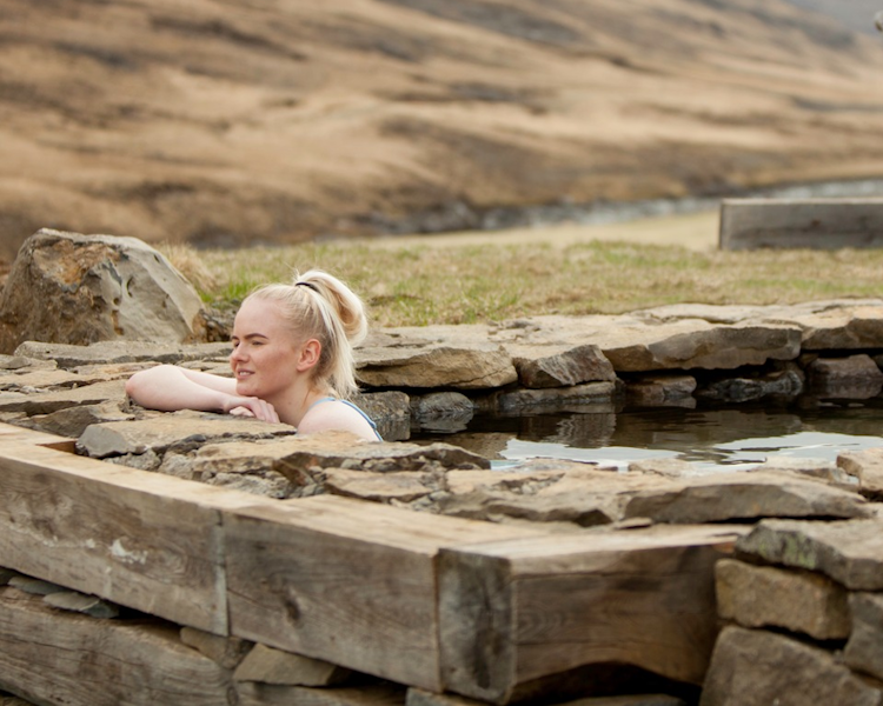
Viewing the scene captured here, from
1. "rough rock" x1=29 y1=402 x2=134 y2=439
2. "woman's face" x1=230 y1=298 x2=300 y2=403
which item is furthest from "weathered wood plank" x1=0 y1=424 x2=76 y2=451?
"woman's face" x1=230 y1=298 x2=300 y2=403

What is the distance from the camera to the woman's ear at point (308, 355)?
15.2ft

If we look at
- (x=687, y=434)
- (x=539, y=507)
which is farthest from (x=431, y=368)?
(x=539, y=507)

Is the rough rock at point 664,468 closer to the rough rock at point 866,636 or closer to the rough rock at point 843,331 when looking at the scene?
the rough rock at point 866,636

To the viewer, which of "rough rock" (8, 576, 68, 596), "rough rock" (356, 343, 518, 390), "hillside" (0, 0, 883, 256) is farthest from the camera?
"hillside" (0, 0, 883, 256)

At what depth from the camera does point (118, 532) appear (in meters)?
3.59

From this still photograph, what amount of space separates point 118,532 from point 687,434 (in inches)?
123

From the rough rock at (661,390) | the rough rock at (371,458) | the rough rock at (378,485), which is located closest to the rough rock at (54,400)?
the rough rock at (371,458)

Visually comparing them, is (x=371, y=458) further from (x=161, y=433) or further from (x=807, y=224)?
(x=807, y=224)

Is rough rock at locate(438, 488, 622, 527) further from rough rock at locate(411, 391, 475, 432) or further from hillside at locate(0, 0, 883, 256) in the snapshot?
hillside at locate(0, 0, 883, 256)

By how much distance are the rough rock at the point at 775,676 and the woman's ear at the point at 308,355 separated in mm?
2143

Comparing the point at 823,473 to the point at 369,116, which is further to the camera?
the point at 369,116

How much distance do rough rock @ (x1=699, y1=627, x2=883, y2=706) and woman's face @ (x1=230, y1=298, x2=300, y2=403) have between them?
2188 millimetres

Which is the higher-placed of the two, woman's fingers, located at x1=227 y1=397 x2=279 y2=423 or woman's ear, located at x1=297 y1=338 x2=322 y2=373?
woman's ear, located at x1=297 y1=338 x2=322 y2=373

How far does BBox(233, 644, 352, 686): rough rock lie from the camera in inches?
123
